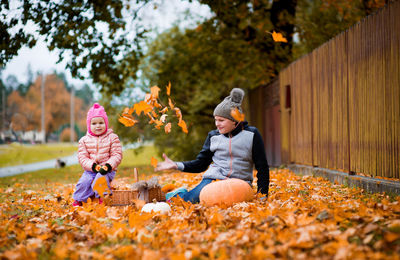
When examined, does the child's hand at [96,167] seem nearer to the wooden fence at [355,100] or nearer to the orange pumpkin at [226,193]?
the orange pumpkin at [226,193]

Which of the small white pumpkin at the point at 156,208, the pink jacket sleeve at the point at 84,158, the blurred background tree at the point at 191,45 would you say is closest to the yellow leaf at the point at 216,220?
the small white pumpkin at the point at 156,208

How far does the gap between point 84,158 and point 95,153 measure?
0.17 meters

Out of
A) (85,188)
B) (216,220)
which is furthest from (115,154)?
(216,220)

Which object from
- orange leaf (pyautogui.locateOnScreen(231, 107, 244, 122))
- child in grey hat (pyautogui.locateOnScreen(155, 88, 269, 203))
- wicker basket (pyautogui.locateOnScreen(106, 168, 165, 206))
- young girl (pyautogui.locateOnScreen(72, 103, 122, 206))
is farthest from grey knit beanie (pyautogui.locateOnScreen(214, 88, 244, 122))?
young girl (pyautogui.locateOnScreen(72, 103, 122, 206))

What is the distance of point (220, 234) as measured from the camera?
311 centimetres

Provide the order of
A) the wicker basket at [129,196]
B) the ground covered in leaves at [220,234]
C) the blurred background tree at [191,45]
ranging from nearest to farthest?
the ground covered in leaves at [220,234]
the wicker basket at [129,196]
the blurred background tree at [191,45]

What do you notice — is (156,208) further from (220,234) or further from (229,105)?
(229,105)

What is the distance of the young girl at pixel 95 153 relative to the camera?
543cm

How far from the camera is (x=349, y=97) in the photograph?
6.31 meters

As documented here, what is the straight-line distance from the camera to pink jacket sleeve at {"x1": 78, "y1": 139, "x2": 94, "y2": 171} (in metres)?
5.49

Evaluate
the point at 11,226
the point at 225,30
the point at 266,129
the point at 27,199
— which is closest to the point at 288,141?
the point at 266,129

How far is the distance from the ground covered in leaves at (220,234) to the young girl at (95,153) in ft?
3.48

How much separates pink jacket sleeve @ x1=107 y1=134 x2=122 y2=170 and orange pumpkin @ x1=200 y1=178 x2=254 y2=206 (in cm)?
152

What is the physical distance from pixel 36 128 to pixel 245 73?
38964 mm
